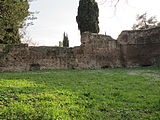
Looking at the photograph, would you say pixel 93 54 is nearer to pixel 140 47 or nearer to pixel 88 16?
pixel 140 47

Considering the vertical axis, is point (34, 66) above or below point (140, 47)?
below

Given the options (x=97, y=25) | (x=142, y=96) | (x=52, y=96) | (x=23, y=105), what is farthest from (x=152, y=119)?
(x=97, y=25)

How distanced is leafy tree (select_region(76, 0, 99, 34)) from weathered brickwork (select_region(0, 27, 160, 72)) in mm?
5554

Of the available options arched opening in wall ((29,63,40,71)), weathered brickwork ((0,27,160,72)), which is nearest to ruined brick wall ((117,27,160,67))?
weathered brickwork ((0,27,160,72))

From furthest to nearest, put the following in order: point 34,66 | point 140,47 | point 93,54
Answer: point 140,47 < point 93,54 < point 34,66

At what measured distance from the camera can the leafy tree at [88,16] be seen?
22.8 m

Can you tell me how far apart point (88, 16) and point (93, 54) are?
9.24m

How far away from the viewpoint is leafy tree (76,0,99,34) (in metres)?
22.8

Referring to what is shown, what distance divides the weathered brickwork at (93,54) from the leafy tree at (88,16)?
5.55m

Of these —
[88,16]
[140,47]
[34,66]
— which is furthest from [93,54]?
[88,16]

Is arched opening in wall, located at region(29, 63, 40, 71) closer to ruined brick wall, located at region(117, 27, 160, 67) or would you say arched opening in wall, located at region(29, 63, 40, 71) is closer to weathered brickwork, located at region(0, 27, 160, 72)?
weathered brickwork, located at region(0, 27, 160, 72)

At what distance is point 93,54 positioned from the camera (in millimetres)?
15625

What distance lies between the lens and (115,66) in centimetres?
1688

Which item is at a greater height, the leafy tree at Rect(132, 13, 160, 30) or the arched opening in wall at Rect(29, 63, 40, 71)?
the leafy tree at Rect(132, 13, 160, 30)
